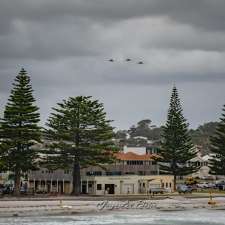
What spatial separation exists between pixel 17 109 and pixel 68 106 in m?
9.20

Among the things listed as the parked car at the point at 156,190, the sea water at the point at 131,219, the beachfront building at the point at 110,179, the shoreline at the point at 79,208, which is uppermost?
the beachfront building at the point at 110,179

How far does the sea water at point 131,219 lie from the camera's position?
1895 inches

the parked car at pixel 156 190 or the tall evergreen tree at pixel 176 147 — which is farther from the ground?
the tall evergreen tree at pixel 176 147

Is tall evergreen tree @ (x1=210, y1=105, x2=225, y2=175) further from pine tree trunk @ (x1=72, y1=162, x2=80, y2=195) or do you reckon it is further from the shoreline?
Result: the shoreline

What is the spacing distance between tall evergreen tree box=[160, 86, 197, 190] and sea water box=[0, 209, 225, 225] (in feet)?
195

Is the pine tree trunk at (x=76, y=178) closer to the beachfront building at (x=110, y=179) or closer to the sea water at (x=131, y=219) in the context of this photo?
the beachfront building at (x=110, y=179)

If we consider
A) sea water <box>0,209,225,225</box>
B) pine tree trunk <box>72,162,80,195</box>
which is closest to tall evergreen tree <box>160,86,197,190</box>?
pine tree trunk <box>72,162,80,195</box>

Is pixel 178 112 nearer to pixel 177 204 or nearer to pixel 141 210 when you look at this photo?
pixel 177 204

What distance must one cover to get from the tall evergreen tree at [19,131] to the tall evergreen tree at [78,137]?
401cm

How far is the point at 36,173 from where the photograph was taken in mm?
122250

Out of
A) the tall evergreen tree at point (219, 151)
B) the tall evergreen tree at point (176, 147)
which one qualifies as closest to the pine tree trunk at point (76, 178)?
the tall evergreen tree at point (176, 147)

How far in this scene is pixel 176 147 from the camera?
121 meters

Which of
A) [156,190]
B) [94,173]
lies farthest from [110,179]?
[94,173]

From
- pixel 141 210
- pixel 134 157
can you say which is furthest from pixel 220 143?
pixel 141 210
